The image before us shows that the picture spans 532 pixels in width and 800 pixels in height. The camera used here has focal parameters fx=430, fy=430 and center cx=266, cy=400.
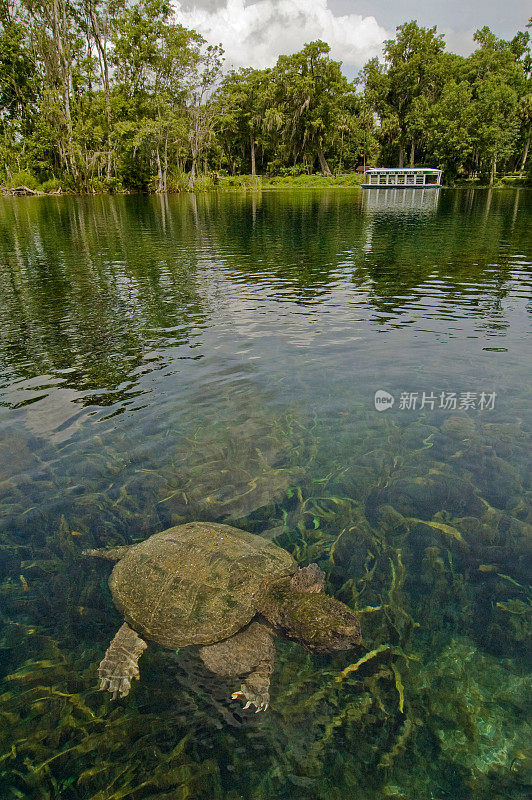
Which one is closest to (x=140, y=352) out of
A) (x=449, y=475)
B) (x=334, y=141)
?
(x=449, y=475)

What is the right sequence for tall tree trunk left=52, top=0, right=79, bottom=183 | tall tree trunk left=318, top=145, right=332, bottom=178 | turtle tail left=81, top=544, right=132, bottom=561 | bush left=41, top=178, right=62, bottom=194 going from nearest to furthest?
turtle tail left=81, top=544, right=132, bottom=561 < tall tree trunk left=52, top=0, right=79, bottom=183 < bush left=41, top=178, right=62, bottom=194 < tall tree trunk left=318, top=145, right=332, bottom=178

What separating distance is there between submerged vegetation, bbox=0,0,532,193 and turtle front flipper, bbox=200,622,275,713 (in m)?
80.5

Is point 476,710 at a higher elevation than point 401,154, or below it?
below

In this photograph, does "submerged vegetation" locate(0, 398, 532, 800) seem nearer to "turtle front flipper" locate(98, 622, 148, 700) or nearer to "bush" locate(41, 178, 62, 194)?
"turtle front flipper" locate(98, 622, 148, 700)

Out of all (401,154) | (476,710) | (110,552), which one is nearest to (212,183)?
(401,154)

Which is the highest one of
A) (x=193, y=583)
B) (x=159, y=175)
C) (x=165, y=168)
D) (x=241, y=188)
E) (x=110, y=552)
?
(x=165, y=168)

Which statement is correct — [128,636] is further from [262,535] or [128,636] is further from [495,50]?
[495,50]

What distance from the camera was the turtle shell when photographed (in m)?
4.09

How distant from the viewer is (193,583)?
14.1 feet

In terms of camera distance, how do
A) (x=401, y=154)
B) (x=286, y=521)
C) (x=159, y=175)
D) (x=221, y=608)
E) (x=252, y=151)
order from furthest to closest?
1. (x=401, y=154)
2. (x=252, y=151)
3. (x=159, y=175)
4. (x=286, y=521)
5. (x=221, y=608)

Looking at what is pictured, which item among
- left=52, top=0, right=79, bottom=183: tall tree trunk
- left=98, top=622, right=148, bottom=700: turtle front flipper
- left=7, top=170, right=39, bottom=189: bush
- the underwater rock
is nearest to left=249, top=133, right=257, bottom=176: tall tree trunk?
left=52, top=0, right=79, bottom=183: tall tree trunk

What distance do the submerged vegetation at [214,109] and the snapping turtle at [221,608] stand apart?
261 ft

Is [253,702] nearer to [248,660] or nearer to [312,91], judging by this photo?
[248,660]

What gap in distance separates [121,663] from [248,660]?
1189mm
